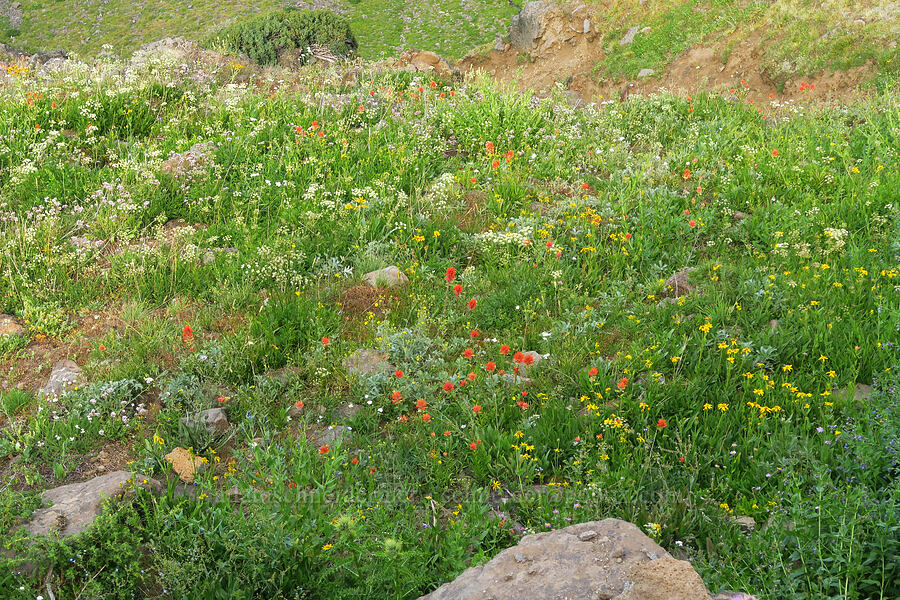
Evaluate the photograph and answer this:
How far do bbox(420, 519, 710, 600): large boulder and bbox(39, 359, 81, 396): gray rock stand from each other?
344cm

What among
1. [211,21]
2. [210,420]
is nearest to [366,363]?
[210,420]

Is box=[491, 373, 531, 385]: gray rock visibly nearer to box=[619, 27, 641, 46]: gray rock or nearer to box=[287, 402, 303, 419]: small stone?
box=[287, 402, 303, 419]: small stone

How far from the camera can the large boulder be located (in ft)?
7.73

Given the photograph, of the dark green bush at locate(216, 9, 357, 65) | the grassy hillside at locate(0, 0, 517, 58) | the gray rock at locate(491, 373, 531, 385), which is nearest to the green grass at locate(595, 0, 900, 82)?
the dark green bush at locate(216, 9, 357, 65)

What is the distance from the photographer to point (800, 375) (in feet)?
14.9

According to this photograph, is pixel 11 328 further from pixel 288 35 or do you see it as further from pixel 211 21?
pixel 211 21

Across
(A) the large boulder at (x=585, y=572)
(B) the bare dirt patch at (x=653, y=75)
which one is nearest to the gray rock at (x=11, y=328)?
(A) the large boulder at (x=585, y=572)

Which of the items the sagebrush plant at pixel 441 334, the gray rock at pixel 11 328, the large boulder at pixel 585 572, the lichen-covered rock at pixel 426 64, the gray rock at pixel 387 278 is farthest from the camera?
the lichen-covered rock at pixel 426 64

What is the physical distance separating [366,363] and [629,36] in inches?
597

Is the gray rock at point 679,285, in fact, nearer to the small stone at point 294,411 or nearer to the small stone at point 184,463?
the small stone at point 294,411

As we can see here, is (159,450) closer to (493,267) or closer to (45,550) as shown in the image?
(45,550)

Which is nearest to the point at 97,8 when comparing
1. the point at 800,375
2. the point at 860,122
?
the point at 860,122

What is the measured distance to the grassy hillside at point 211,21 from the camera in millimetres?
37719

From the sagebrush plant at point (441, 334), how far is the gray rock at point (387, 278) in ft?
0.39
